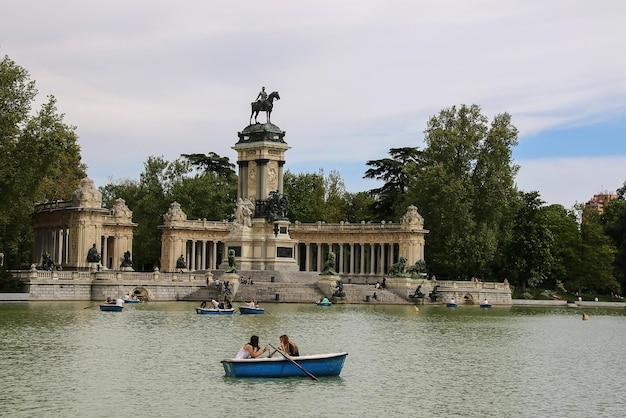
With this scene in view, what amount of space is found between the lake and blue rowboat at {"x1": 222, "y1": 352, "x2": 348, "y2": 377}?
0.28 meters

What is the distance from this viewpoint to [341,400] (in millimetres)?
27406

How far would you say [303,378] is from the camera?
99.2ft

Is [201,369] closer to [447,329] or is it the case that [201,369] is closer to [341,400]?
[341,400]

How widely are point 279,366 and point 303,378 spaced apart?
34.0 inches

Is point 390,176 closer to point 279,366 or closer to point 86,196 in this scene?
point 86,196

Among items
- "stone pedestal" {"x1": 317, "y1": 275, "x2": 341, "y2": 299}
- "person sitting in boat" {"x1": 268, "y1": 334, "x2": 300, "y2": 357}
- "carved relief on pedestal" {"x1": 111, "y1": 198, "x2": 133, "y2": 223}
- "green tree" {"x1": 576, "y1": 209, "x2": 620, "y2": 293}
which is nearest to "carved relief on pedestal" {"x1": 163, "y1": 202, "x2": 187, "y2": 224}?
"carved relief on pedestal" {"x1": 111, "y1": 198, "x2": 133, "y2": 223}

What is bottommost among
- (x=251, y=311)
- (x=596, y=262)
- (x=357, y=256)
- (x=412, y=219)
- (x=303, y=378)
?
(x=303, y=378)

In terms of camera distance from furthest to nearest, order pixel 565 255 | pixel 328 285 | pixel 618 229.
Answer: pixel 618 229 → pixel 565 255 → pixel 328 285

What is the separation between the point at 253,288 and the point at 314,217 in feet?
121

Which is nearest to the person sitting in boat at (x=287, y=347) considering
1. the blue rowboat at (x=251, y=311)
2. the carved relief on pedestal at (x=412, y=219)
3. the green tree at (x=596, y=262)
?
the blue rowboat at (x=251, y=311)

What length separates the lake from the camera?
26500mm

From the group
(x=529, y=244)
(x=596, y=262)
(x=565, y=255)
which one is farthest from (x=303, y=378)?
(x=565, y=255)

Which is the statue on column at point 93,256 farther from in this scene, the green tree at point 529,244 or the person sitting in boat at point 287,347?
the person sitting in boat at point 287,347

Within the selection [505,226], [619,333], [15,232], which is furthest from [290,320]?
[505,226]
